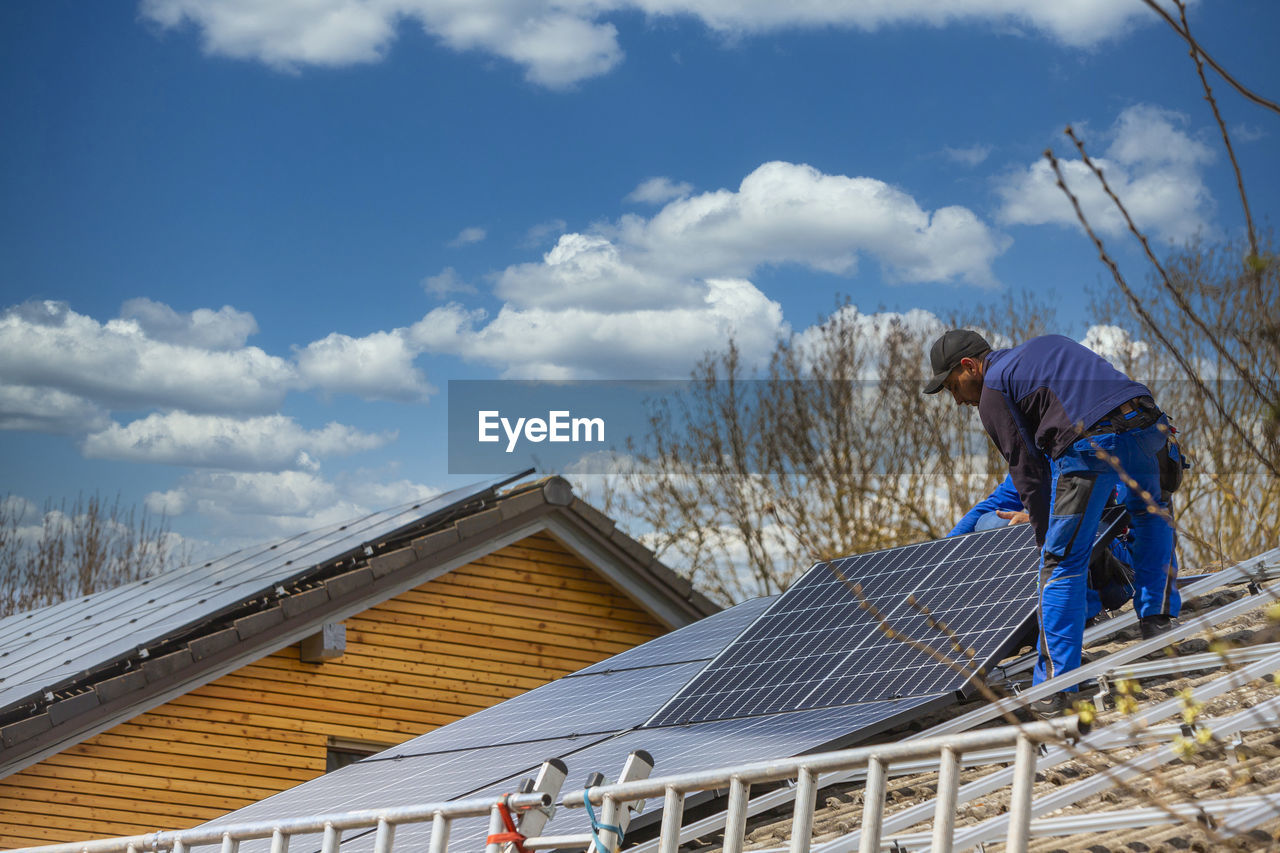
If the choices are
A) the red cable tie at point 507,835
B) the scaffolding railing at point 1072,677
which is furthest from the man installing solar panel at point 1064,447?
the red cable tie at point 507,835

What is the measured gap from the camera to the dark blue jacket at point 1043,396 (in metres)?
5.97

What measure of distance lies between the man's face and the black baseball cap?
0.08 feet

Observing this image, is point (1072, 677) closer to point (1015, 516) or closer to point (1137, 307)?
point (1015, 516)

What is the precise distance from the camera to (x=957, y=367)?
6.34 metres

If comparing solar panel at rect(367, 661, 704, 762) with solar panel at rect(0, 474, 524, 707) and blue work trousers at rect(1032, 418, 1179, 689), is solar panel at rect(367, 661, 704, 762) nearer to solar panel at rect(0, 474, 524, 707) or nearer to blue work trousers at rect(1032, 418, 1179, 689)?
blue work trousers at rect(1032, 418, 1179, 689)

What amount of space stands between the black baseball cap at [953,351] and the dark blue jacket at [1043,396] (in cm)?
18

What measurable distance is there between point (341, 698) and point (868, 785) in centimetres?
1185

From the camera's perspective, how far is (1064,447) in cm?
589

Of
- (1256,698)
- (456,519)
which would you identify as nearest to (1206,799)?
(1256,698)

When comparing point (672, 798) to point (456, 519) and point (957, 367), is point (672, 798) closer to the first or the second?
point (957, 367)

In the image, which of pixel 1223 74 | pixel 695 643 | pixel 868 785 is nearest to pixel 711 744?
pixel 868 785

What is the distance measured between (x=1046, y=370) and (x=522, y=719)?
5.34 meters

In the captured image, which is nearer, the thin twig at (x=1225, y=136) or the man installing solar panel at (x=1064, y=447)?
the thin twig at (x=1225, y=136)

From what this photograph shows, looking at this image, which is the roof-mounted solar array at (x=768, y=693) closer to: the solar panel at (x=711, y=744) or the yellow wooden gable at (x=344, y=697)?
the solar panel at (x=711, y=744)
